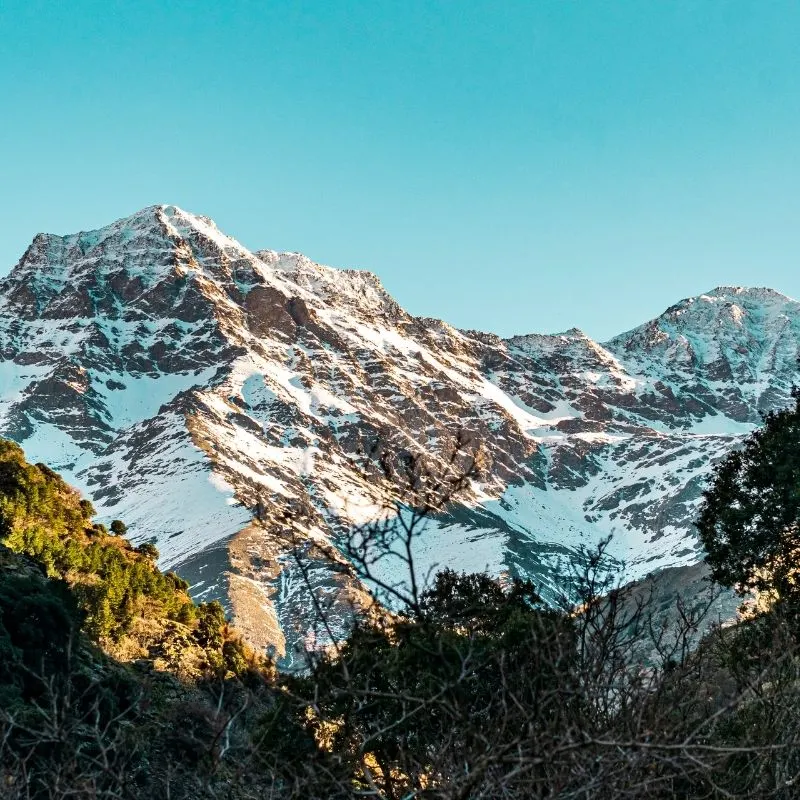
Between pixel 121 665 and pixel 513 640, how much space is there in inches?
882

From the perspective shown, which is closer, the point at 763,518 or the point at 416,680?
the point at 416,680

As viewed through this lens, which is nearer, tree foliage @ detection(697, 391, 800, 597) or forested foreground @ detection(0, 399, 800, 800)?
forested foreground @ detection(0, 399, 800, 800)

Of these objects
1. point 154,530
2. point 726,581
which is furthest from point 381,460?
point 154,530

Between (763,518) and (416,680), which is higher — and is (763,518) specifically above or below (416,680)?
above

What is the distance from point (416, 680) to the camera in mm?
20906

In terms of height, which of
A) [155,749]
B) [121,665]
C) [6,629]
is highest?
[6,629]

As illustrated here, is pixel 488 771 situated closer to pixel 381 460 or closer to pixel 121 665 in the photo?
pixel 381 460

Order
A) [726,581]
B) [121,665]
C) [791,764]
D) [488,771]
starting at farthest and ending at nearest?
[121,665]
[726,581]
[791,764]
[488,771]

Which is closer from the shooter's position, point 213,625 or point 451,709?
→ point 451,709

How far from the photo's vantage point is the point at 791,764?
11.9m

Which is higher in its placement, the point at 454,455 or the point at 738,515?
the point at 454,455

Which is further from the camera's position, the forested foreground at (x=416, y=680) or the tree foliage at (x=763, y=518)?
the tree foliage at (x=763, y=518)

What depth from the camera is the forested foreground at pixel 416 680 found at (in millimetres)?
6477

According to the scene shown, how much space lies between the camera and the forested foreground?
6.48 meters
